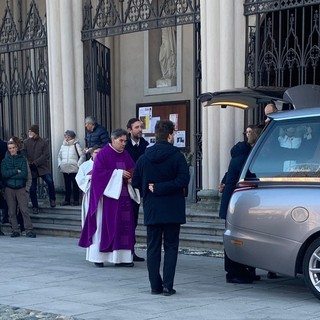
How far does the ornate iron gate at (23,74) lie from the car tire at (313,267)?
928 cm

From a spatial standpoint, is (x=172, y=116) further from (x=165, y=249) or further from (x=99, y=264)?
(x=165, y=249)

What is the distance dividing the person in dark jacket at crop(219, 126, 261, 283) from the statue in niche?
8.30 metres

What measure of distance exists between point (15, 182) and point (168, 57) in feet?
18.0

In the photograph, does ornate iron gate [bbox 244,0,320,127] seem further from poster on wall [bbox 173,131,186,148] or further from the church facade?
poster on wall [bbox 173,131,186,148]

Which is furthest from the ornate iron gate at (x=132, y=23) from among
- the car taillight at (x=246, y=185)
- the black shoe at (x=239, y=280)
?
the car taillight at (x=246, y=185)

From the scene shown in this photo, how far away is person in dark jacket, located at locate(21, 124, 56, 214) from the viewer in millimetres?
13906

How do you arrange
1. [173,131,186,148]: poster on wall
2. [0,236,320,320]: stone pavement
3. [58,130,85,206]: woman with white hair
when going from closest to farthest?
1. [0,236,320,320]: stone pavement
2. [58,130,85,206]: woman with white hair
3. [173,131,186,148]: poster on wall

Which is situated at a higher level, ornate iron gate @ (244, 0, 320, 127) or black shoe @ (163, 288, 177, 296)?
ornate iron gate @ (244, 0, 320, 127)

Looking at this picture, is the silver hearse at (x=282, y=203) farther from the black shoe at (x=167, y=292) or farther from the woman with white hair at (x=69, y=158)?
the woman with white hair at (x=69, y=158)

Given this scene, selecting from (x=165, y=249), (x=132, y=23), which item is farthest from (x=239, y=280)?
(x=132, y=23)

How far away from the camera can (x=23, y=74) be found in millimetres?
16062

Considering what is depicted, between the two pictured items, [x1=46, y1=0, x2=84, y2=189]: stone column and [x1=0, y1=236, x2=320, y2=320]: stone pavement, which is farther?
[x1=46, y1=0, x2=84, y2=189]: stone column

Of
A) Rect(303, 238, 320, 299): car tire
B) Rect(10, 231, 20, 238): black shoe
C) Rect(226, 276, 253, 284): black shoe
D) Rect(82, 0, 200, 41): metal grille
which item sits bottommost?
Rect(10, 231, 20, 238): black shoe

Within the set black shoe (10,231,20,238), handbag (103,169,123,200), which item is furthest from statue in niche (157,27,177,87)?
handbag (103,169,123,200)
